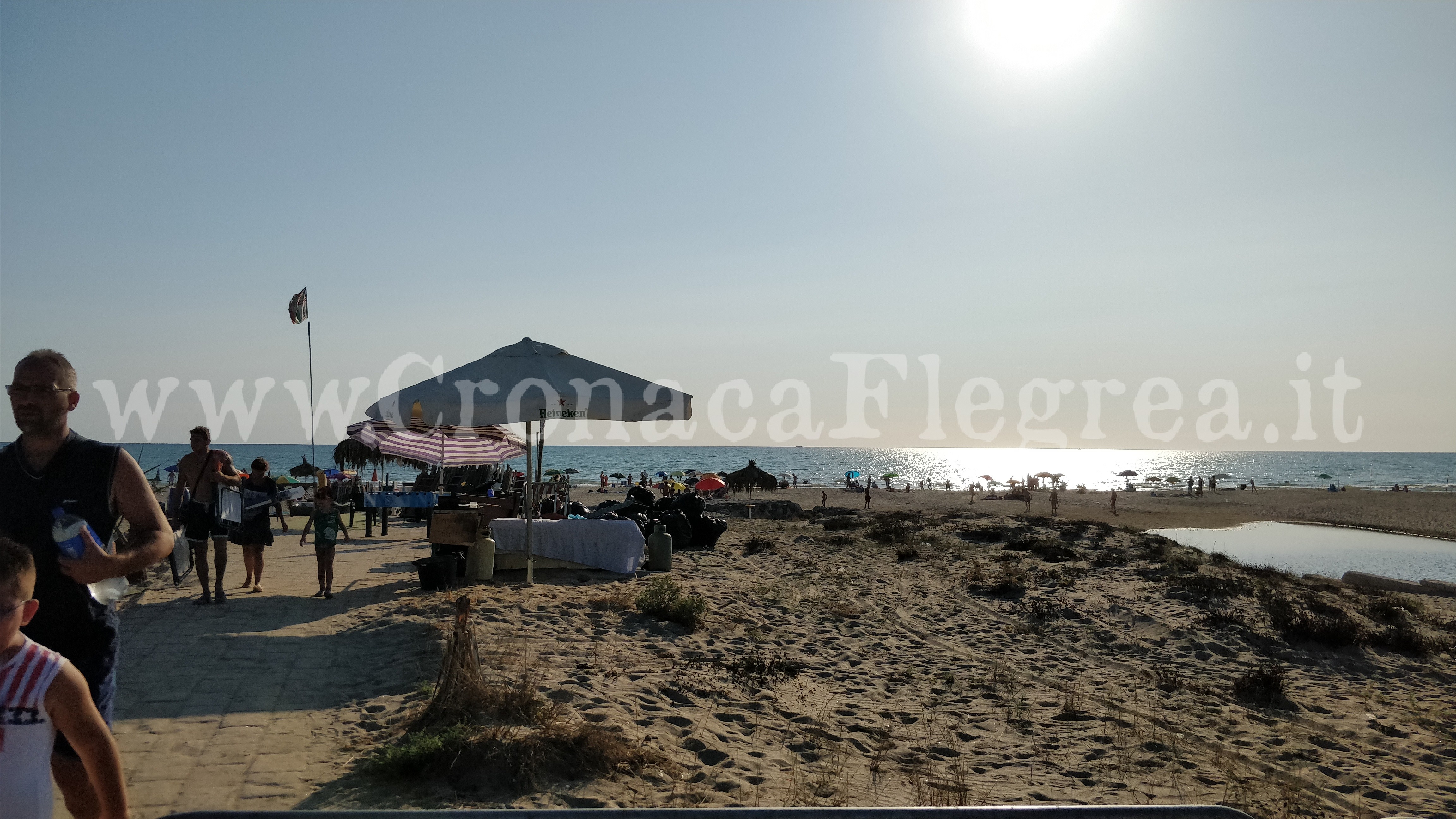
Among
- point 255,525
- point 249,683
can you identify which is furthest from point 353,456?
point 249,683

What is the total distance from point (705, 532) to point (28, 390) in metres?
12.3

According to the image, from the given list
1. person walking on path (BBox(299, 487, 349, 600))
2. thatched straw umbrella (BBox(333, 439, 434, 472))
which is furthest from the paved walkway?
thatched straw umbrella (BBox(333, 439, 434, 472))

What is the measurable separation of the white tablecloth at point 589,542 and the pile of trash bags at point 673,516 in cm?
117

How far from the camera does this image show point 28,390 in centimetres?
251

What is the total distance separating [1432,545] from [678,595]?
30.9 metres

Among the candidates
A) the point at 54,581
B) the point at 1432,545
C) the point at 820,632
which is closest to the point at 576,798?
the point at 54,581

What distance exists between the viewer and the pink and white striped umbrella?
16.2 m

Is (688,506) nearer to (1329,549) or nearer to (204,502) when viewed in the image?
(204,502)

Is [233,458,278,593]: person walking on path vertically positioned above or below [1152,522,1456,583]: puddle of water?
above

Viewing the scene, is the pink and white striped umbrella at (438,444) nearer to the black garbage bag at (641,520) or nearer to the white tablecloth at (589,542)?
the black garbage bag at (641,520)

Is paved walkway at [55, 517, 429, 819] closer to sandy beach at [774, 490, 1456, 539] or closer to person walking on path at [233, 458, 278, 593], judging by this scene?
person walking on path at [233, 458, 278, 593]

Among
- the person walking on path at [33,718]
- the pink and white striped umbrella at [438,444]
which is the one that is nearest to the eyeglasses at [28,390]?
the person walking on path at [33,718]

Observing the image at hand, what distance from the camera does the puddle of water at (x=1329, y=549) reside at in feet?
69.4

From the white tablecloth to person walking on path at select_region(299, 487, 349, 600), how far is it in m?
1.98
